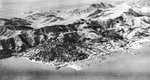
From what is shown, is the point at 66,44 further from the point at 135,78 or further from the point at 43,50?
the point at 135,78

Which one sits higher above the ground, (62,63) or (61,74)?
(62,63)

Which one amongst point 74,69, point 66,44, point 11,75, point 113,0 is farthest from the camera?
point 113,0

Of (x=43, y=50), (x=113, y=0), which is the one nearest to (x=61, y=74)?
(x=43, y=50)

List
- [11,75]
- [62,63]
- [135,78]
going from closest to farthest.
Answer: [135,78], [11,75], [62,63]

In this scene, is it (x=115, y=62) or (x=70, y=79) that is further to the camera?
(x=115, y=62)

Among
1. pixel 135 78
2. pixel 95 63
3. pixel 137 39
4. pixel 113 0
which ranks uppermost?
pixel 113 0

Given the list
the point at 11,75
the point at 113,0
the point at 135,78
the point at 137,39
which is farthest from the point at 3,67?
the point at 113,0
